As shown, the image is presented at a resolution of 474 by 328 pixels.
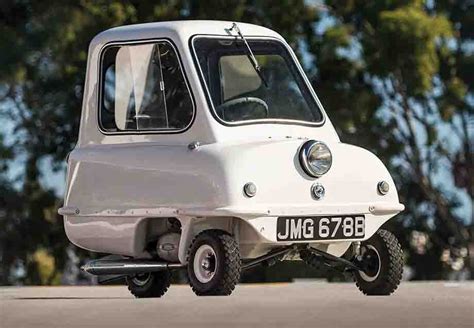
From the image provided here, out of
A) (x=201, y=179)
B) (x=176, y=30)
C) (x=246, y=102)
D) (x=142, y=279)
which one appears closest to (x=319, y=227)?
(x=201, y=179)

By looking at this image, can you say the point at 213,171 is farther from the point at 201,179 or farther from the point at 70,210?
the point at 70,210

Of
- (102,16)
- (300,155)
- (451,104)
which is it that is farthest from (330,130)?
(451,104)

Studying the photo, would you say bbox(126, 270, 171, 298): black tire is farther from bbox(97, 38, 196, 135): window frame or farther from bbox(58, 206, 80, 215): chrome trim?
bbox(97, 38, 196, 135): window frame

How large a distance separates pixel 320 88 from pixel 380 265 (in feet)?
55.1

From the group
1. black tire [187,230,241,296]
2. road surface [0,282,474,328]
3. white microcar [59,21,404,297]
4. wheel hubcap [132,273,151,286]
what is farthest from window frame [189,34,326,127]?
wheel hubcap [132,273,151,286]

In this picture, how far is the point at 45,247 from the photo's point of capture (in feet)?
86.6

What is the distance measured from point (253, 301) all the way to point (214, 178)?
1081mm

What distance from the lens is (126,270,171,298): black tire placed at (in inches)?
420

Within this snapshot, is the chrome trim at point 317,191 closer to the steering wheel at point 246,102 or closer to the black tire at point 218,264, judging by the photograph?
the black tire at point 218,264

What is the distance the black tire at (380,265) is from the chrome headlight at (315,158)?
0.74 m

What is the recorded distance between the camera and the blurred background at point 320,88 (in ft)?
83.5

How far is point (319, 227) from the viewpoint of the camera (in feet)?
30.9

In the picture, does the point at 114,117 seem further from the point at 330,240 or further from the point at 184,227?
the point at 330,240

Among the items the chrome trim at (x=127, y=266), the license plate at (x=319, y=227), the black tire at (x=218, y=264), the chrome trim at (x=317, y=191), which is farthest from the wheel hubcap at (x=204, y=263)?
the chrome trim at (x=317, y=191)
